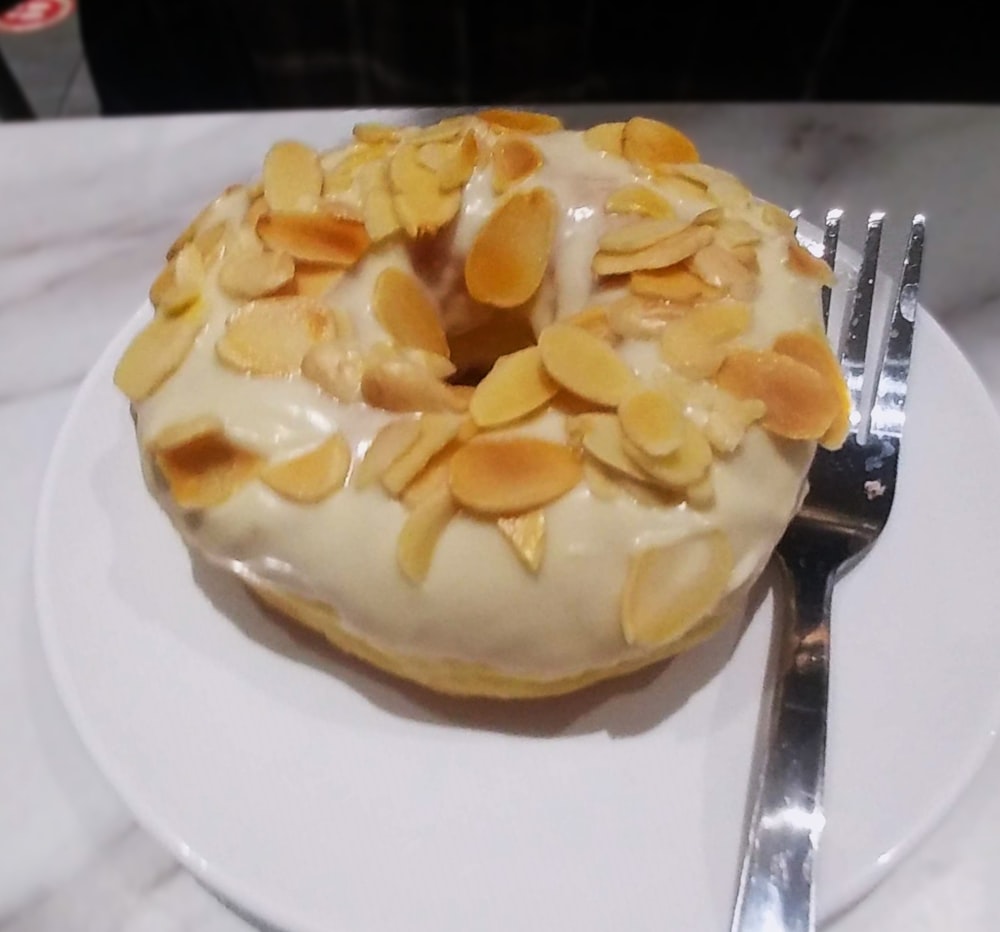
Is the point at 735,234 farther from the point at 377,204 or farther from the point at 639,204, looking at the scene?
the point at 377,204

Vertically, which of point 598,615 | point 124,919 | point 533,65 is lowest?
point 124,919

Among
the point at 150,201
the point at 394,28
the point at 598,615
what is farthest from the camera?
the point at 394,28

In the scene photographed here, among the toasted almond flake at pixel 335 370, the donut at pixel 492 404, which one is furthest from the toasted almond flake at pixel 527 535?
the toasted almond flake at pixel 335 370

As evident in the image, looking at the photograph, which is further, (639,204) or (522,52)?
(522,52)

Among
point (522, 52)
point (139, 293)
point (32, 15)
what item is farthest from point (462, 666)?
point (32, 15)

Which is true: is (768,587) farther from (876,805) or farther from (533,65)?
(533,65)

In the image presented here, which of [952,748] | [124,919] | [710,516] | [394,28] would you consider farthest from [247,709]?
[394,28]

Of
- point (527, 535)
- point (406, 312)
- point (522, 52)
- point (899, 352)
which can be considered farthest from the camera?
point (522, 52)
